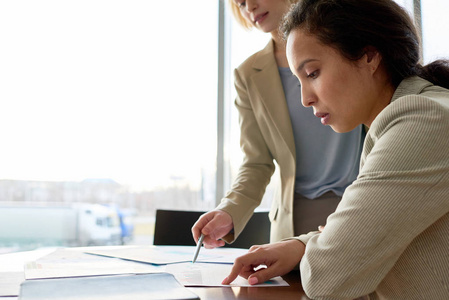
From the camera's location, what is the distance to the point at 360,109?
963 mm

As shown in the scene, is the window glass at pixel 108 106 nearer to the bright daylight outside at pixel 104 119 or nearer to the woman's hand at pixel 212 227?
the bright daylight outside at pixel 104 119

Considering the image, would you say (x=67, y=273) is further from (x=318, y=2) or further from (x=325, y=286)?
(x=318, y=2)

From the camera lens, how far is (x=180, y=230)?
2.06m

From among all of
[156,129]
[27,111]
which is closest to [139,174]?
[156,129]

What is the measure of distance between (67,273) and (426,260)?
75cm

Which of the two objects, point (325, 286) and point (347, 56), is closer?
point (325, 286)

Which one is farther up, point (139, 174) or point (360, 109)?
point (360, 109)

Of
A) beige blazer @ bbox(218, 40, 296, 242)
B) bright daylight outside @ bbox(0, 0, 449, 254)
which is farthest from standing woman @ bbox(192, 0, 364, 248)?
bright daylight outside @ bbox(0, 0, 449, 254)

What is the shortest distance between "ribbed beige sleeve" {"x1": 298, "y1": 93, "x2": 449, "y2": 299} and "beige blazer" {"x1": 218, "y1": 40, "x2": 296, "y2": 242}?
75cm

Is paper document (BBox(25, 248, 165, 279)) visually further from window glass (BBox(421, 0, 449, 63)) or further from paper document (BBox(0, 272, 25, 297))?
window glass (BBox(421, 0, 449, 63))

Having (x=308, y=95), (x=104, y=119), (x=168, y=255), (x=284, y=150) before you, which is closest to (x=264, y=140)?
(x=284, y=150)

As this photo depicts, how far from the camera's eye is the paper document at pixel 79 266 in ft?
3.36

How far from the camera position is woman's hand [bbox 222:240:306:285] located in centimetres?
97

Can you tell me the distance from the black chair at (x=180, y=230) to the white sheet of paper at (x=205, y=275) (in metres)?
0.83
